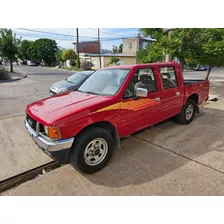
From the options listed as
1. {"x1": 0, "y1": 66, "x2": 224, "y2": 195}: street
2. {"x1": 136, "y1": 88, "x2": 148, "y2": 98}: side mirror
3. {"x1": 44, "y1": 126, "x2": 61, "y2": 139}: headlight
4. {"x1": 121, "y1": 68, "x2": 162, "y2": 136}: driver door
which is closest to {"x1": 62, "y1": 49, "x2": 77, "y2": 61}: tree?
{"x1": 0, "y1": 66, "x2": 224, "y2": 195}: street

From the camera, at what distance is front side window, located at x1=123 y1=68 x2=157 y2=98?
306 cm

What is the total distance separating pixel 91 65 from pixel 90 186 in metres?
33.8

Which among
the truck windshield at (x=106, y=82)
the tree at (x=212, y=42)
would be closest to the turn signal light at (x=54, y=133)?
the truck windshield at (x=106, y=82)

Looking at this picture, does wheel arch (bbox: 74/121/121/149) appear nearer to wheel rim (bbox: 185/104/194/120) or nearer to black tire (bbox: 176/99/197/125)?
black tire (bbox: 176/99/197/125)

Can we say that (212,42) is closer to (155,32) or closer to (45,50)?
(155,32)

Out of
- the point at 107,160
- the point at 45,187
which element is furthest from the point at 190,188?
the point at 45,187

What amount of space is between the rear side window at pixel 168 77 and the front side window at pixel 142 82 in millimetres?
330

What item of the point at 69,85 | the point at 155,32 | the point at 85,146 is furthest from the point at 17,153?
the point at 155,32

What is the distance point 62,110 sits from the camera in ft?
8.26

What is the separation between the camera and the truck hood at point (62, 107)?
241cm

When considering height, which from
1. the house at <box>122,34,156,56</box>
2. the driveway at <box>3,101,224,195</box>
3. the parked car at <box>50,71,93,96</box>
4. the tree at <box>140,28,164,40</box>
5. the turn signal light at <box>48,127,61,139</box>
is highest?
the house at <box>122,34,156,56</box>

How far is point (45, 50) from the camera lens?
47.0 meters

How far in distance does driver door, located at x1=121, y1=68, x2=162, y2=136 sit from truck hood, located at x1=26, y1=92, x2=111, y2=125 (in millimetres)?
426

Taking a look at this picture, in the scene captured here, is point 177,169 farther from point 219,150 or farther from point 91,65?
point 91,65
